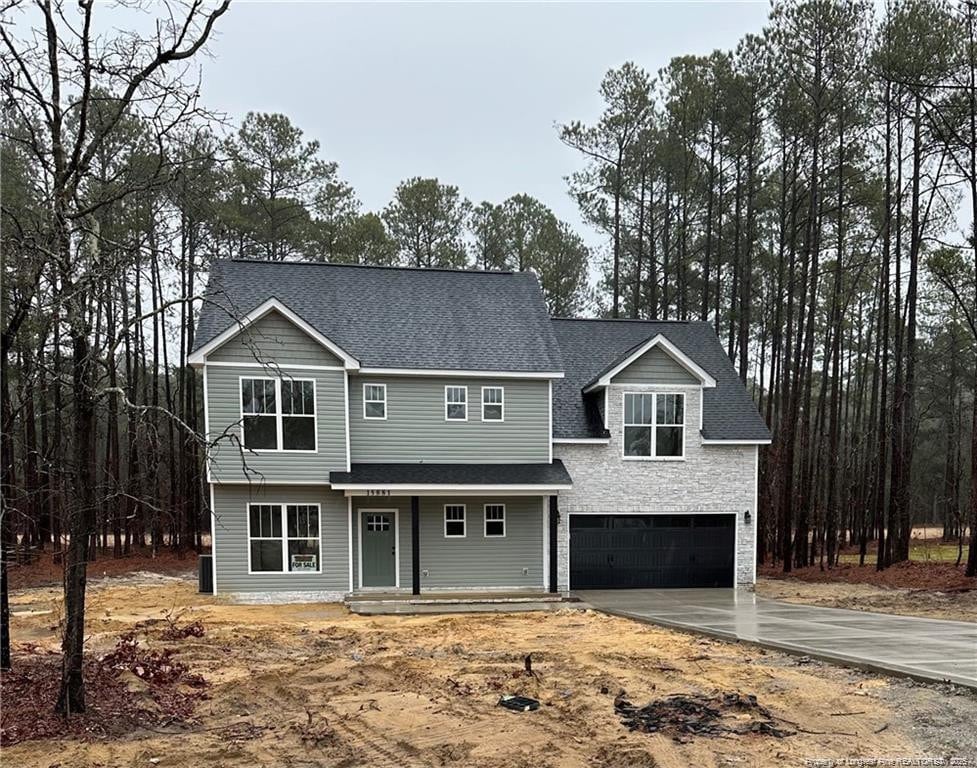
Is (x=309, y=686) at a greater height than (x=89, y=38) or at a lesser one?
lesser

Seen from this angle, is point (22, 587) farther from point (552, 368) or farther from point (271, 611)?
point (552, 368)

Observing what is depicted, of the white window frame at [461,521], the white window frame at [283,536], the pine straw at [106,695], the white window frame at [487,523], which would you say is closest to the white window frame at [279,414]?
the white window frame at [283,536]

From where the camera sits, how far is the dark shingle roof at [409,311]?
1688 cm

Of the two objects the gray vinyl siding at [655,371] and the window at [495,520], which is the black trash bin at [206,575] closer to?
the window at [495,520]

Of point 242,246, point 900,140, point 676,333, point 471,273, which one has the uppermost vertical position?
point 900,140

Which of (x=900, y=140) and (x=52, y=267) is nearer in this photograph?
(x=52, y=267)

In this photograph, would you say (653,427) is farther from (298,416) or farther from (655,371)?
(298,416)

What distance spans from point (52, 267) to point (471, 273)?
13.8 m

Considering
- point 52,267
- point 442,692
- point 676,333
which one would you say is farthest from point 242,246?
point 442,692

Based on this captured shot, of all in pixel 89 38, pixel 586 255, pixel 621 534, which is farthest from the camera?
pixel 586 255

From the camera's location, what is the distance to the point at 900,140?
802 inches

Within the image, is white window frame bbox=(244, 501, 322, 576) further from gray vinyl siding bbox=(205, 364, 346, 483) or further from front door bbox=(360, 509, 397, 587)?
front door bbox=(360, 509, 397, 587)

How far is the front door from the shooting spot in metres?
16.4

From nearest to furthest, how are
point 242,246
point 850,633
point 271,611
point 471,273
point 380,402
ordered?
1. point 850,633
2. point 271,611
3. point 380,402
4. point 471,273
5. point 242,246
